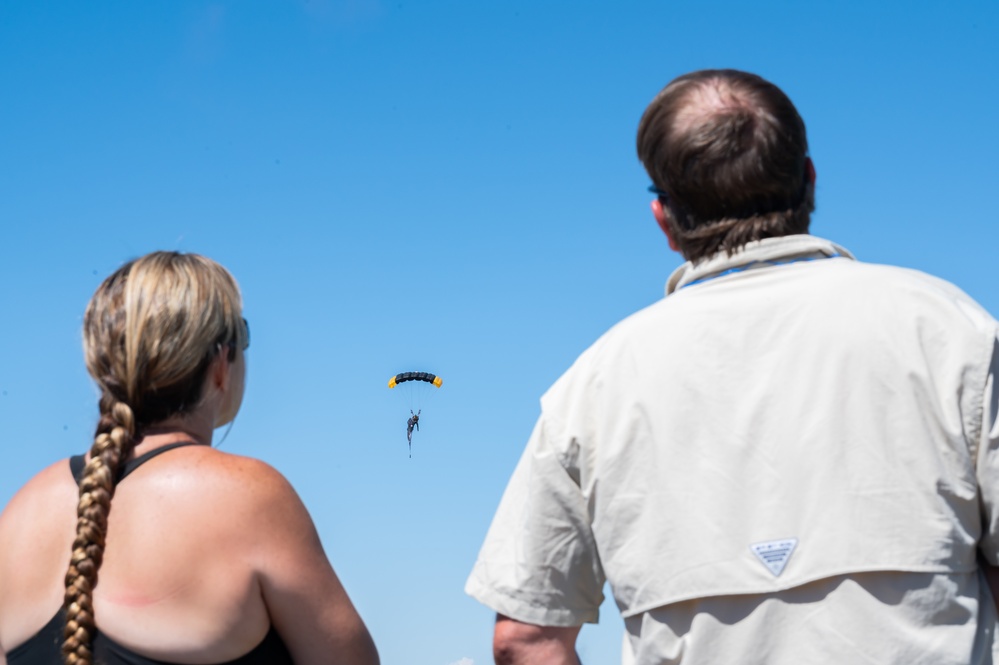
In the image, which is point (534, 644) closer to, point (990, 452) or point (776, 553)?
point (776, 553)

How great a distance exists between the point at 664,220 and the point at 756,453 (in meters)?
0.62

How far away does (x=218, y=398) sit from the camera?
3.34 meters

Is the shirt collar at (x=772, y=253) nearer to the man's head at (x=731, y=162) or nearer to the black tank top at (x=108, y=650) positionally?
the man's head at (x=731, y=162)

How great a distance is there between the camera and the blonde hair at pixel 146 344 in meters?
3.17

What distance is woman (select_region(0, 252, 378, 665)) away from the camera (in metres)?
2.99

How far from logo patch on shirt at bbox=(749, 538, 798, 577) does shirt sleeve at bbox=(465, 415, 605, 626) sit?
411mm

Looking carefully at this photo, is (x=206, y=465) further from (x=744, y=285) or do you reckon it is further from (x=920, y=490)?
(x=920, y=490)

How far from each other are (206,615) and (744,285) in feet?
5.06

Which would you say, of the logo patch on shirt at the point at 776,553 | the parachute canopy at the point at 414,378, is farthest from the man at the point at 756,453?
the parachute canopy at the point at 414,378

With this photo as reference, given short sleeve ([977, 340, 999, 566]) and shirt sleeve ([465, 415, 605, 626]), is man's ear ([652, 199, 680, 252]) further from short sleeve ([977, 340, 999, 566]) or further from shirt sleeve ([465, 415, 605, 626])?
short sleeve ([977, 340, 999, 566])

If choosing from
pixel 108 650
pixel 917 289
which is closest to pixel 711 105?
pixel 917 289

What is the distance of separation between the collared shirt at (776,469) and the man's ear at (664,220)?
15 cm

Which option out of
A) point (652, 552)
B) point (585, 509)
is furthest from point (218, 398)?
point (652, 552)

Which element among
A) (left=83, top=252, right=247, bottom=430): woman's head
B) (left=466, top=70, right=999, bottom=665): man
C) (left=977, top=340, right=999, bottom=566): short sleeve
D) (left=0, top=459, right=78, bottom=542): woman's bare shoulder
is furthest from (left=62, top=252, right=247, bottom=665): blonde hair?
(left=977, top=340, right=999, bottom=566): short sleeve
